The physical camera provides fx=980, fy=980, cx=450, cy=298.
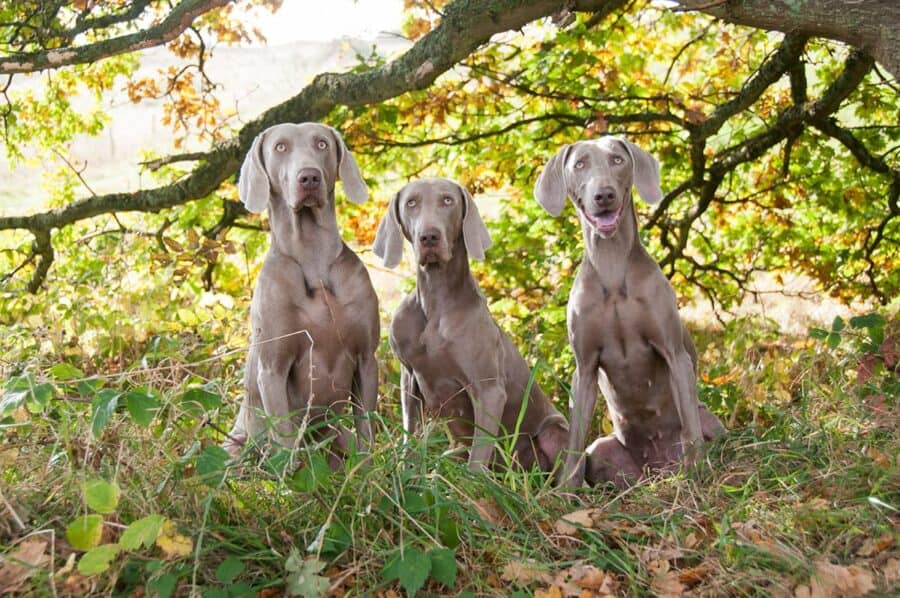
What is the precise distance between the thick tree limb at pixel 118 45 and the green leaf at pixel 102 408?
326 cm

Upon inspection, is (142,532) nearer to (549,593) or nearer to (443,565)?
(443,565)

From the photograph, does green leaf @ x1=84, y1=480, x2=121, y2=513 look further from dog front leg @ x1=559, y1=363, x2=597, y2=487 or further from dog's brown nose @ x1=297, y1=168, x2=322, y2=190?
dog front leg @ x1=559, y1=363, x2=597, y2=487

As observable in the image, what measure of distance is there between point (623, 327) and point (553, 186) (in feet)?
2.41

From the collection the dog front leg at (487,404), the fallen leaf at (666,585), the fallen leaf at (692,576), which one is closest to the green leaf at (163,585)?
the fallen leaf at (666,585)

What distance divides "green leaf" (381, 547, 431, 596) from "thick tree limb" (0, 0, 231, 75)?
12.3 ft

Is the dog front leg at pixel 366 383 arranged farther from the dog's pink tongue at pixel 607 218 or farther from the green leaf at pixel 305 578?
the green leaf at pixel 305 578

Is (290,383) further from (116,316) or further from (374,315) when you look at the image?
(116,316)

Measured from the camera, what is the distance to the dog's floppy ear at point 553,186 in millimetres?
4285

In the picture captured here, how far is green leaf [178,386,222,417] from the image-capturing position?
9.29ft

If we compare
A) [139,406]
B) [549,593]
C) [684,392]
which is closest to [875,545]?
[549,593]

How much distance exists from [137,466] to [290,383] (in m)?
1.27

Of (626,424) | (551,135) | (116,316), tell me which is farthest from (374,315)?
(551,135)

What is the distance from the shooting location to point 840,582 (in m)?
2.54

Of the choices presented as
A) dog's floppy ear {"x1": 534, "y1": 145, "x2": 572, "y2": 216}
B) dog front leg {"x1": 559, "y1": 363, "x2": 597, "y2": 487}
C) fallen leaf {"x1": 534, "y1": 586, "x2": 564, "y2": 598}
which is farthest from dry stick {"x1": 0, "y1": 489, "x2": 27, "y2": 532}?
dog's floppy ear {"x1": 534, "y1": 145, "x2": 572, "y2": 216}
